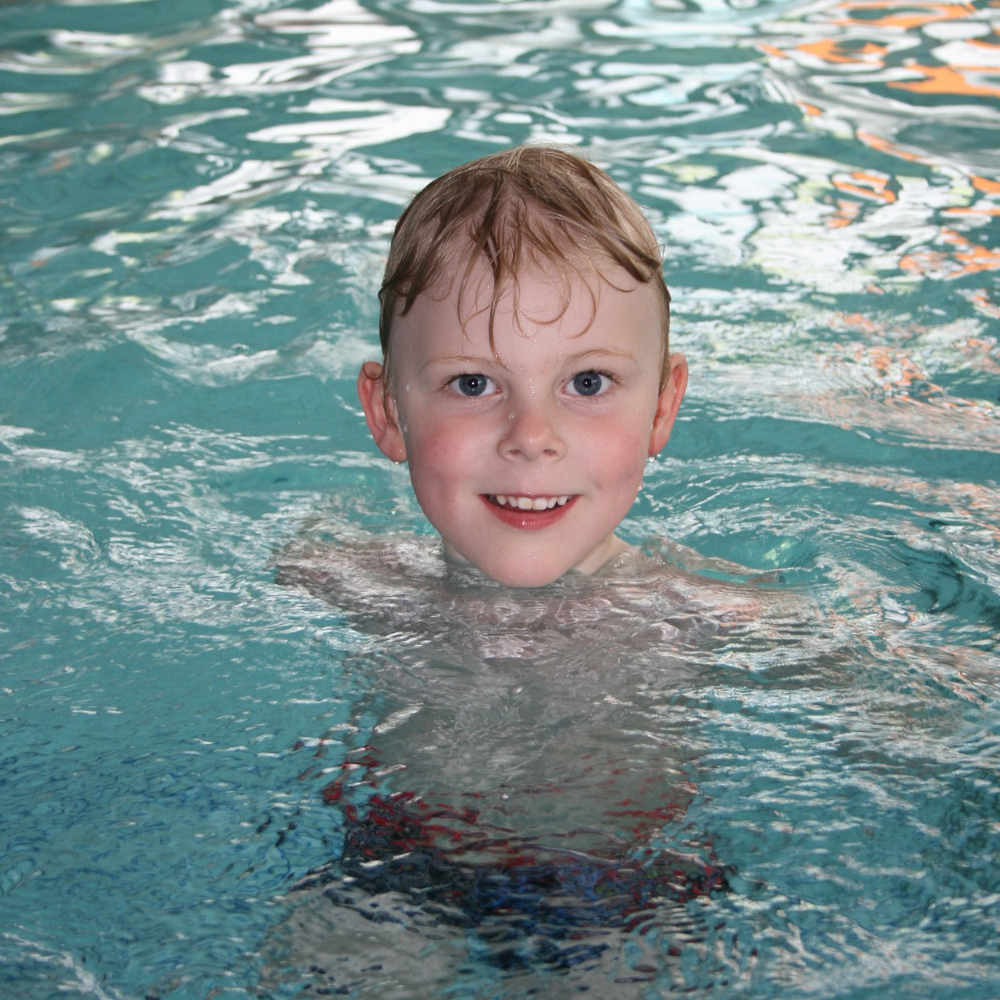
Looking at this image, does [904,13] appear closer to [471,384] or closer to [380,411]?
[380,411]

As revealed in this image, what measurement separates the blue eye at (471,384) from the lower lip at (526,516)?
0.69 ft

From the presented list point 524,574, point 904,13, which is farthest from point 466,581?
point 904,13

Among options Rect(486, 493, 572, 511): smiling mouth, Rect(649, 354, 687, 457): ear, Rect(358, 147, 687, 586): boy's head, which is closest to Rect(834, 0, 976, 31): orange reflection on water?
Rect(649, 354, 687, 457): ear

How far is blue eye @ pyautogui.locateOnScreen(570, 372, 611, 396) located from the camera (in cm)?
252

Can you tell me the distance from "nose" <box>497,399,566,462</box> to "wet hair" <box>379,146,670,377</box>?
0.14 metres

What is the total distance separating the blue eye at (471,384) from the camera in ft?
8.20

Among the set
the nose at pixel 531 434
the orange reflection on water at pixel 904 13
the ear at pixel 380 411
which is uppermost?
the orange reflection on water at pixel 904 13

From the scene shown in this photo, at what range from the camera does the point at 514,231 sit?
2.46m

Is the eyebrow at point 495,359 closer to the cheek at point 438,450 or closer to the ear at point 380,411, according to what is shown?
the cheek at point 438,450

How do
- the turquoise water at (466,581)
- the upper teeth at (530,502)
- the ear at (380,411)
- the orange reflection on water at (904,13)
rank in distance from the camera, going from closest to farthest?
the turquoise water at (466,581) < the upper teeth at (530,502) < the ear at (380,411) < the orange reflection on water at (904,13)

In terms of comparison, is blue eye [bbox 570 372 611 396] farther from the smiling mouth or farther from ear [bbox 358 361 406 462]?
ear [bbox 358 361 406 462]

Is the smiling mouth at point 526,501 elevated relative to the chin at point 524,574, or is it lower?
elevated

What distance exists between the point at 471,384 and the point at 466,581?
602mm

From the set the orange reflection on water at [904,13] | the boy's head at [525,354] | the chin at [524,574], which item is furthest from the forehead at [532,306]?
the orange reflection on water at [904,13]
